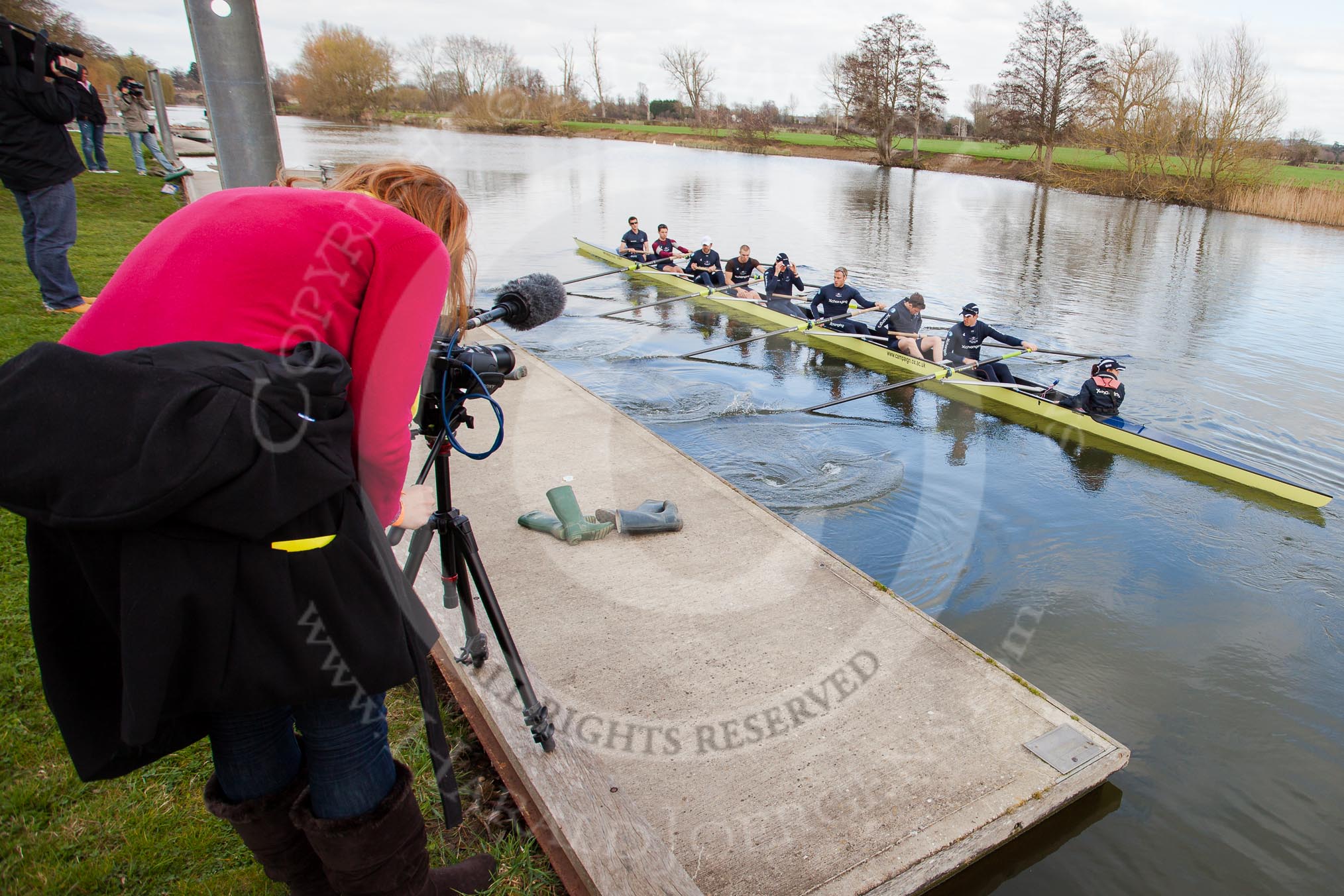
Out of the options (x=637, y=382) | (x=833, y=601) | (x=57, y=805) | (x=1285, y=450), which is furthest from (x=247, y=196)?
(x=1285, y=450)

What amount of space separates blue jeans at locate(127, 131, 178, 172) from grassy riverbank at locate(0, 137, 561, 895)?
591 inches

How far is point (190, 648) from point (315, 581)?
0.23 m

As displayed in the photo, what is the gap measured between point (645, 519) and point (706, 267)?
12.6 metres

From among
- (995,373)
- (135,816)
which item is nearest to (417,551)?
(135,816)

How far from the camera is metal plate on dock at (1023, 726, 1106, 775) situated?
3260 mm

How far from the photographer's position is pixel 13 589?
3.37m

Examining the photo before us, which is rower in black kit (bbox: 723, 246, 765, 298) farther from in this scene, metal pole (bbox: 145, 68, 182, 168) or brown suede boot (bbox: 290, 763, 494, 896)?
brown suede boot (bbox: 290, 763, 494, 896)

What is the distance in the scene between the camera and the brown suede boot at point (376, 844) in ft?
5.34

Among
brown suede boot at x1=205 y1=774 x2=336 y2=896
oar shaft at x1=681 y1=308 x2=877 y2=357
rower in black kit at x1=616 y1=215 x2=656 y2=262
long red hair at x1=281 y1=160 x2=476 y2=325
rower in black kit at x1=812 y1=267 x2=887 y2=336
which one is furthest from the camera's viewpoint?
rower in black kit at x1=616 y1=215 x2=656 y2=262

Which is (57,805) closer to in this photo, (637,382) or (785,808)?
(785,808)

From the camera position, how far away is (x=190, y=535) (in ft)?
4.15

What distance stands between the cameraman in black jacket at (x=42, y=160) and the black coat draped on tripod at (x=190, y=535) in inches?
243

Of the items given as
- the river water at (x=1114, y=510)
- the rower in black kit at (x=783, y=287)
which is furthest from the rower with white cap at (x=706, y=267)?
the rower in black kit at (x=783, y=287)

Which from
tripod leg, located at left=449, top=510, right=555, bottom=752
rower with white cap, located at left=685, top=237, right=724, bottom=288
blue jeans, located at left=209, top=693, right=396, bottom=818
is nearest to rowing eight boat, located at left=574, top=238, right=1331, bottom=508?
rower with white cap, located at left=685, top=237, right=724, bottom=288
